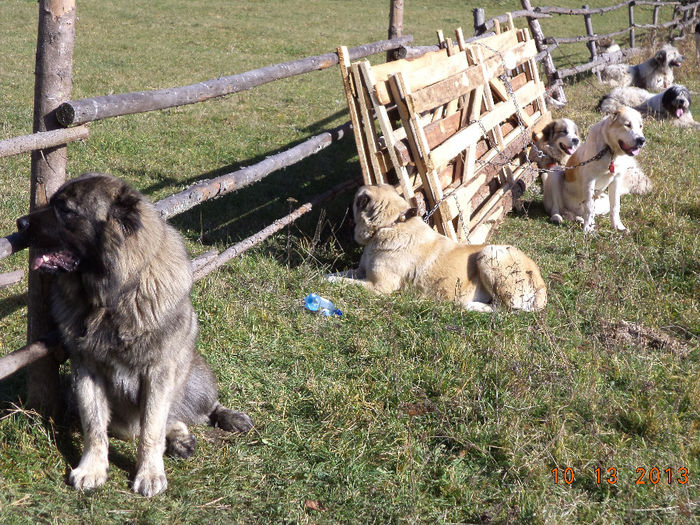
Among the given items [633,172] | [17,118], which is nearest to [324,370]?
[633,172]

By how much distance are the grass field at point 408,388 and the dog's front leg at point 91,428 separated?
10 cm

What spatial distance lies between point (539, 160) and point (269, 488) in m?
7.38

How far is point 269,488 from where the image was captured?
3170 mm

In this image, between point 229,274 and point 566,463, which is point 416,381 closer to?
point 566,463

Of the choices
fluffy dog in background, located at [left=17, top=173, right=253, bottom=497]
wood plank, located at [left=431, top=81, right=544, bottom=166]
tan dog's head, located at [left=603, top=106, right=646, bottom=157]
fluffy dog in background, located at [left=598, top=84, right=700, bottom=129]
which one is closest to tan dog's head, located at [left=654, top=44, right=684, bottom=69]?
fluffy dog in background, located at [left=598, top=84, right=700, bottom=129]

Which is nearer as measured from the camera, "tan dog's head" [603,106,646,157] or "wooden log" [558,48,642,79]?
"tan dog's head" [603,106,646,157]

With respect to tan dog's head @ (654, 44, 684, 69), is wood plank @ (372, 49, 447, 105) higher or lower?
higher

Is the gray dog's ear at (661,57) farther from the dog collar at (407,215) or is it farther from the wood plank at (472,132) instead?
the dog collar at (407,215)

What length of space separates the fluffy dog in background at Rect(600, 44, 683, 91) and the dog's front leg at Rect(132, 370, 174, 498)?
15153mm

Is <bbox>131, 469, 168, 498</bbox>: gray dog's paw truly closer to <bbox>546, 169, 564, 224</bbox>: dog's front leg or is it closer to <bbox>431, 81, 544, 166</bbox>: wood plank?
<bbox>431, 81, 544, 166</bbox>: wood plank

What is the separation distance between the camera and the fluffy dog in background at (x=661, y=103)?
1192 cm

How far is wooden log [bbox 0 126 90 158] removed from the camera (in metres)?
2.89

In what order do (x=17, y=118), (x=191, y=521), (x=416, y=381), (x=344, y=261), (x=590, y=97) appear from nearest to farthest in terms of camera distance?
(x=191, y=521) < (x=416, y=381) < (x=344, y=261) < (x=17, y=118) < (x=590, y=97)

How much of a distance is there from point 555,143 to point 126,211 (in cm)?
777
